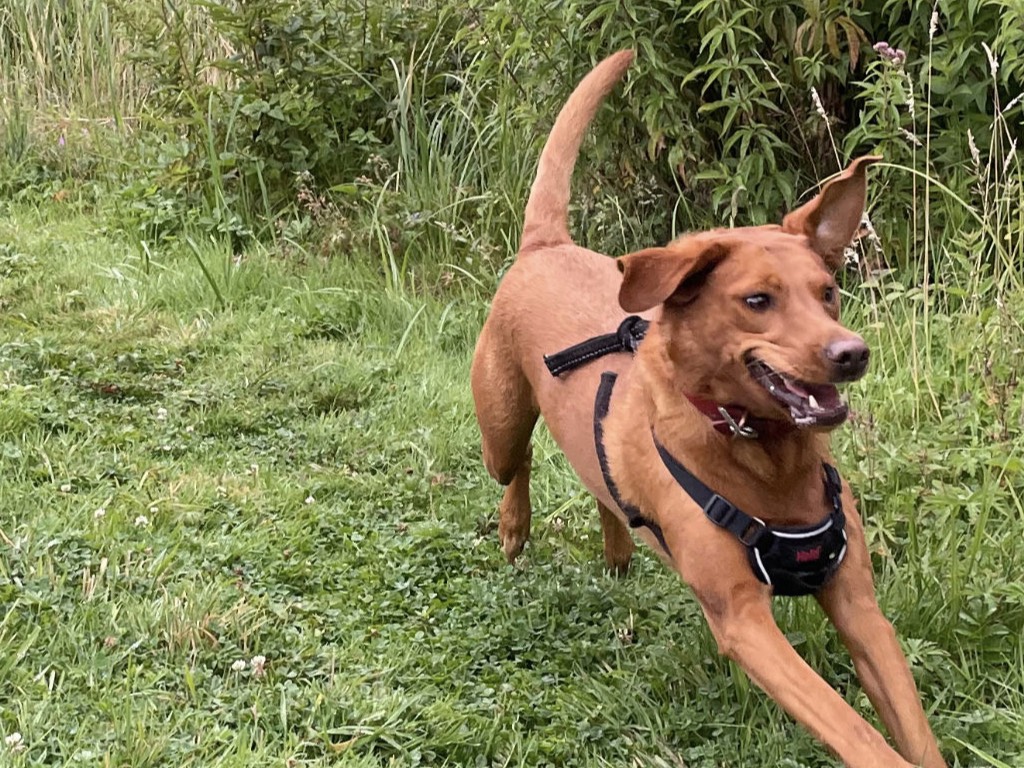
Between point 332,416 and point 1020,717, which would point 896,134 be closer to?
point 1020,717

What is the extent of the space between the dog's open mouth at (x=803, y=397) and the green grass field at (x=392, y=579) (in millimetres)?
828

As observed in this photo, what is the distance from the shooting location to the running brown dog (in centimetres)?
224

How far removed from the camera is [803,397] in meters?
2.26

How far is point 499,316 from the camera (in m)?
3.52

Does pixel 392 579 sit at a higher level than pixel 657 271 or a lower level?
lower

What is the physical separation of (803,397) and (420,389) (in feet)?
9.04

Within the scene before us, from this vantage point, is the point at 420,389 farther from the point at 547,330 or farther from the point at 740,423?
the point at 740,423

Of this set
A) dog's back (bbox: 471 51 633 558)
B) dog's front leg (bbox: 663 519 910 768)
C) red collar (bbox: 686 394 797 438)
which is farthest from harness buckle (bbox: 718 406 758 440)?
dog's back (bbox: 471 51 633 558)

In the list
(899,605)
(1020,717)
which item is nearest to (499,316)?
(899,605)

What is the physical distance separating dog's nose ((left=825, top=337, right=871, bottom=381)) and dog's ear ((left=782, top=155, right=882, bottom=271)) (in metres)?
0.52

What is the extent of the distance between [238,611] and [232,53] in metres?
5.24

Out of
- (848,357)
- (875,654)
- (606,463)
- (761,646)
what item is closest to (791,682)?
(761,646)

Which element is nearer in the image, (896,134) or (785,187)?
(896,134)

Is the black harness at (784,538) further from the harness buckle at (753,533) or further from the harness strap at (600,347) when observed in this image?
the harness strap at (600,347)
